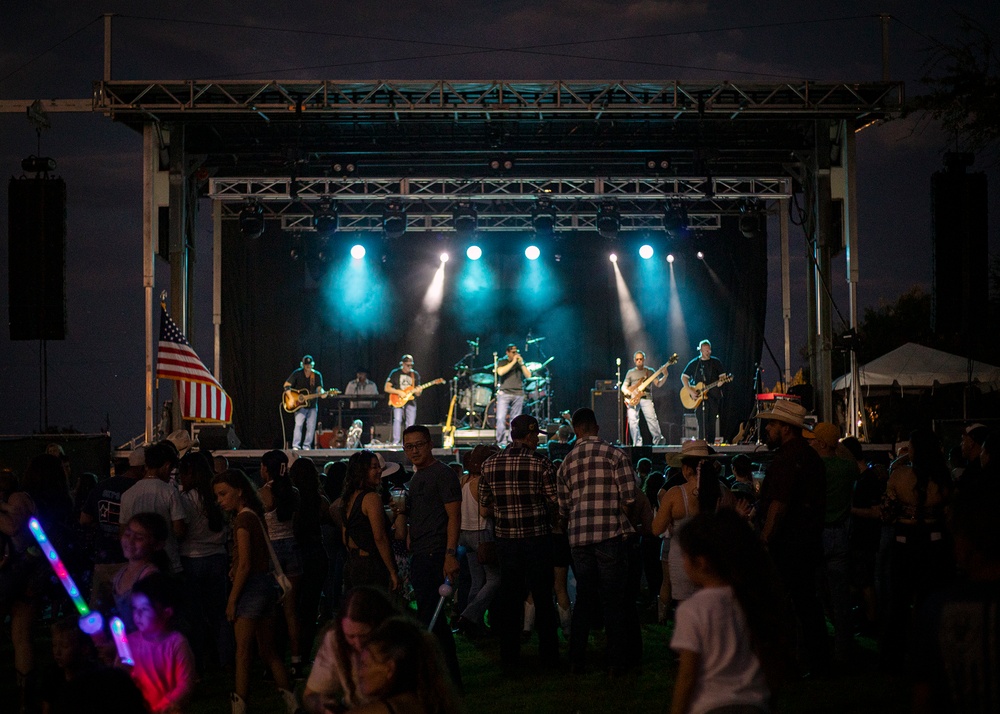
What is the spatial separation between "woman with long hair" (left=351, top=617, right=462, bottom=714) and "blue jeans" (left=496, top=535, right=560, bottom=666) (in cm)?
435

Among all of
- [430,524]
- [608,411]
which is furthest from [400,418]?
[430,524]

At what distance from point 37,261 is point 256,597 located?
9.52 metres

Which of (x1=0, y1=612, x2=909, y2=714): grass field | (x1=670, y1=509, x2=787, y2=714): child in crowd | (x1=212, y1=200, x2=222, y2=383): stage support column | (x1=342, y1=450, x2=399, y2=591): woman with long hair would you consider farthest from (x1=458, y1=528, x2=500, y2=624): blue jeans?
(x1=212, y1=200, x2=222, y2=383): stage support column

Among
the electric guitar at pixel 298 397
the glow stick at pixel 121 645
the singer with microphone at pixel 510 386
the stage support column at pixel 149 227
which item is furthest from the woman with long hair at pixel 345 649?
the electric guitar at pixel 298 397

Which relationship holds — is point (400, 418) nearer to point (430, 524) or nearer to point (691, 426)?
point (691, 426)

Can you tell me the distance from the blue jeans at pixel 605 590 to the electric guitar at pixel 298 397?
12472mm

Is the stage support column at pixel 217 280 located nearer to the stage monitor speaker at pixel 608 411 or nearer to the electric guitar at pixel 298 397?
the electric guitar at pixel 298 397

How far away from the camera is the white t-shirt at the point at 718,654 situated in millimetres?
3207

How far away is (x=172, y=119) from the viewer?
15219 mm

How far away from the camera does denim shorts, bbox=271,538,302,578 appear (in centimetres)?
716

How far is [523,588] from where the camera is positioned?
7.34 metres

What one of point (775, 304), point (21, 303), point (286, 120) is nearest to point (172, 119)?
point (286, 120)

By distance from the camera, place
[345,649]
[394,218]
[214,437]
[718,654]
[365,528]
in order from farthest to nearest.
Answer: [394,218]
[214,437]
[365,528]
[345,649]
[718,654]

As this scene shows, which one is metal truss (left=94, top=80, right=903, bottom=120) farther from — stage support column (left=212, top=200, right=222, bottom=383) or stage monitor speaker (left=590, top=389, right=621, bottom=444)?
stage monitor speaker (left=590, top=389, right=621, bottom=444)
